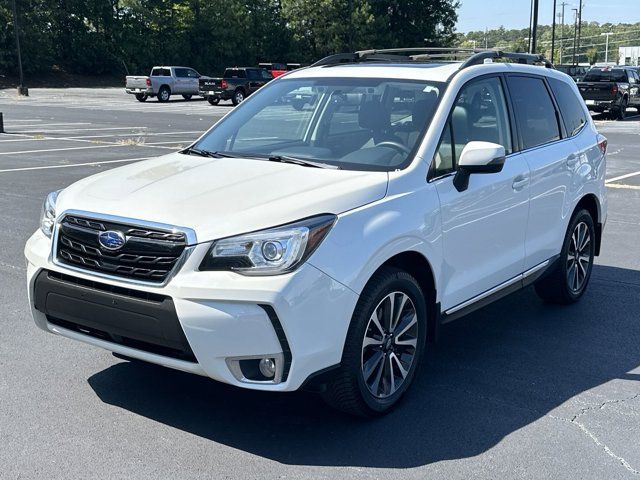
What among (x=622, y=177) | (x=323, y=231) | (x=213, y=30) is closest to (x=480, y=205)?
(x=323, y=231)

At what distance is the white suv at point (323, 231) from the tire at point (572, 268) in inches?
11.7

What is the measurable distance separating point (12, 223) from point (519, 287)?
6.27 m

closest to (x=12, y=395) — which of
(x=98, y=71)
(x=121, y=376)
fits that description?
(x=121, y=376)

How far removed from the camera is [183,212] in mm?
3836

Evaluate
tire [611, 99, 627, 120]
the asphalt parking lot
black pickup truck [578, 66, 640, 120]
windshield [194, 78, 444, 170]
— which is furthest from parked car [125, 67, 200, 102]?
windshield [194, 78, 444, 170]

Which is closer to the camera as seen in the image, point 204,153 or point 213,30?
point 204,153

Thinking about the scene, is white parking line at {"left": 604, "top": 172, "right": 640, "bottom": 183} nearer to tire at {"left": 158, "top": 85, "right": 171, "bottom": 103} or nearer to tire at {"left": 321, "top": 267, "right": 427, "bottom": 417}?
tire at {"left": 321, "top": 267, "right": 427, "bottom": 417}

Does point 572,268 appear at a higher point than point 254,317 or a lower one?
lower

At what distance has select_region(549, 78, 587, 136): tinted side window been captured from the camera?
6.26 metres

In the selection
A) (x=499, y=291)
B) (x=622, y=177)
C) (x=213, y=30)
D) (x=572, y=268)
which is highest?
(x=213, y=30)

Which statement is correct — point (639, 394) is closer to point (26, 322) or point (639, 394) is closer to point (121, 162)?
point (26, 322)

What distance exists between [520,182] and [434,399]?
5.44 feet

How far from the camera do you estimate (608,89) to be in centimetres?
2852

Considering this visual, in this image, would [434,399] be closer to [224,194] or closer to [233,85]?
[224,194]
